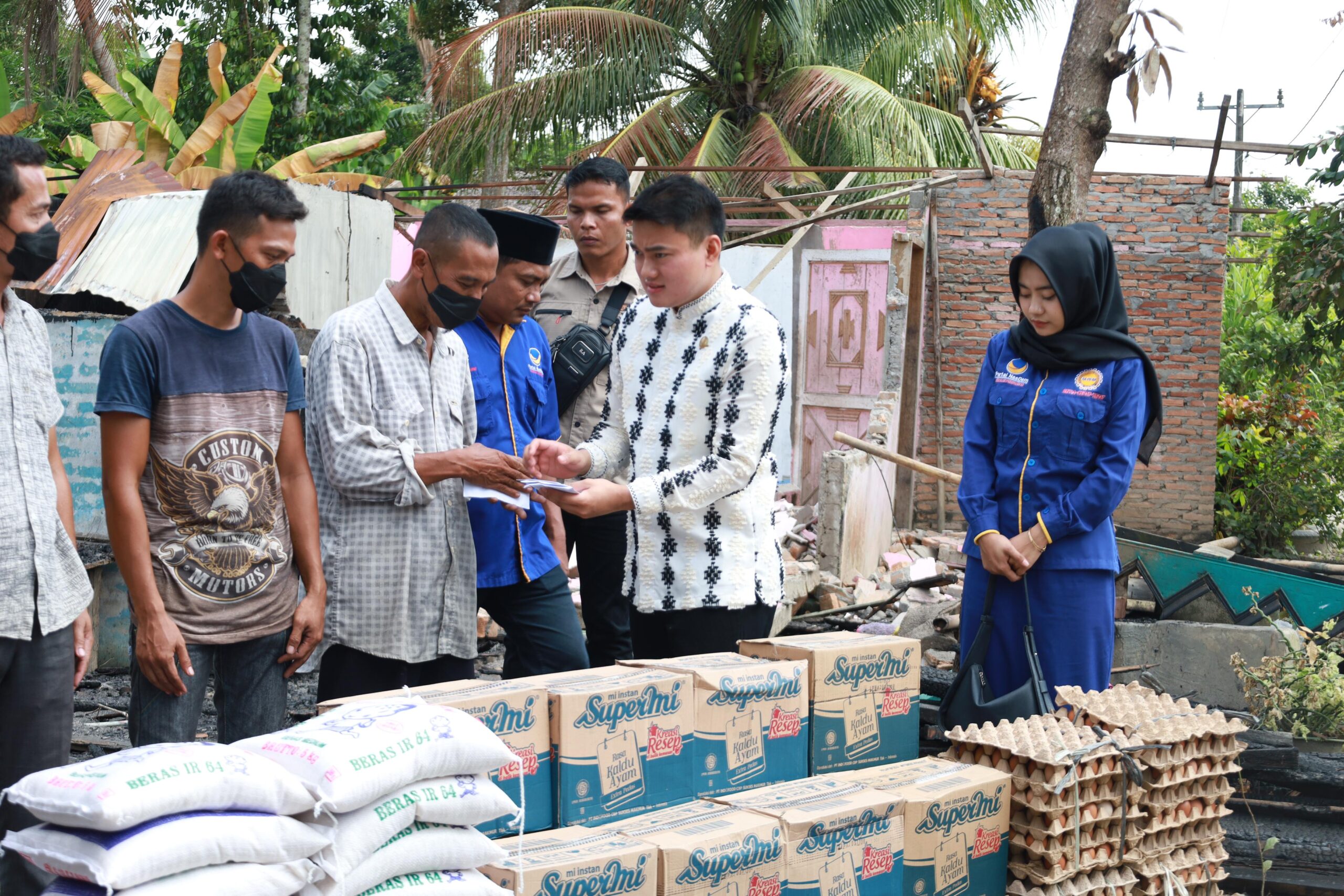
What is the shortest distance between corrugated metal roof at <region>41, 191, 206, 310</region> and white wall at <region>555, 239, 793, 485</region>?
4801 millimetres

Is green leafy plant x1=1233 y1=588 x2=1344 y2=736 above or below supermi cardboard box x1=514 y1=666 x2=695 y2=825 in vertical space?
below

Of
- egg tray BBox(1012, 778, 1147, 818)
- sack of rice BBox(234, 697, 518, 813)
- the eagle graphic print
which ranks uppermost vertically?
the eagle graphic print

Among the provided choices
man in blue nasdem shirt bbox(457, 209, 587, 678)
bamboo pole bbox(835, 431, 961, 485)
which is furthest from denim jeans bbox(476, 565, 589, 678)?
bamboo pole bbox(835, 431, 961, 485)

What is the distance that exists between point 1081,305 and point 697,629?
1.61 meters

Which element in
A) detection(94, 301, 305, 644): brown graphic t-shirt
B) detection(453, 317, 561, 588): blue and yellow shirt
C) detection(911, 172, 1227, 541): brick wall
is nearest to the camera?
detection(94, 301, 305, 644): brown graphic t-shirt

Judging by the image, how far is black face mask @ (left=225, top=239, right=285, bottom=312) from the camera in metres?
2.73

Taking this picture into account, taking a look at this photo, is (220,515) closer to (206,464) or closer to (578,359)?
(206,464)

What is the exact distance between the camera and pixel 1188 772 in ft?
10.3

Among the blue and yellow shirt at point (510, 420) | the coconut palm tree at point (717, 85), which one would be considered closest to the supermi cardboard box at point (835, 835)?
the blue and yellow shirt at point (510, 420)

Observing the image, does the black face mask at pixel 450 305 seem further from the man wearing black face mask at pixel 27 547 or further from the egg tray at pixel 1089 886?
the egg tray at pixel 1089 886

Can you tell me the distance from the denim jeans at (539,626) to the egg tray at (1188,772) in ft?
5.25

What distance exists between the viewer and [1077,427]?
359 centimetres

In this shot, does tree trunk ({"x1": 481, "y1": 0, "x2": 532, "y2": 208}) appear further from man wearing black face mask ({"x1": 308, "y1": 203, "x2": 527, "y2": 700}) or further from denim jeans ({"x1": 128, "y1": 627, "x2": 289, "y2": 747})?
denim jeans ({"x1": 128, "y1": 627, "x2": 289, "y2": 747})

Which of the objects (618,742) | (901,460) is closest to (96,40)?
(901,460)
